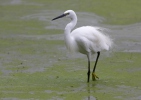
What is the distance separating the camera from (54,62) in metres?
11.5

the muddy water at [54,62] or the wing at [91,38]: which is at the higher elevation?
the wing at [91,38]

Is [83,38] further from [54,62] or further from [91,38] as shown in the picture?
[54,62]

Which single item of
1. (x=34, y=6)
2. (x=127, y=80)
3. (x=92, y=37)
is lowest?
(x=34, y=6)

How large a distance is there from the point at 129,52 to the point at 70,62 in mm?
1913

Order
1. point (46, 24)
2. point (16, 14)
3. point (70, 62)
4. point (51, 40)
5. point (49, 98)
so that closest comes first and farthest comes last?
1. point (49, 98)
2. point (70, 62)
3. point (51, 40)
4. point (46, 24)
5. point (16, 14)

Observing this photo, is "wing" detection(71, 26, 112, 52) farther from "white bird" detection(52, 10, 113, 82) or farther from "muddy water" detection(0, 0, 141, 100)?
"muddy water" detection(0, 0, 141, 100)

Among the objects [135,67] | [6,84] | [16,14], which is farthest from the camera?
[16,14]

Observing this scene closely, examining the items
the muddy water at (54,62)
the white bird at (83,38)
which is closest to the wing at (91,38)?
the white bird at (83,38)

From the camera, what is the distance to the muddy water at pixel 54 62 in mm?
8656

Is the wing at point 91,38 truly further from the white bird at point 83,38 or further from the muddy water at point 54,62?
the muddy water at point 54,62

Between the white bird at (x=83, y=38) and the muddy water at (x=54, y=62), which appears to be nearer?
the muddy water at (x=54, y=62)

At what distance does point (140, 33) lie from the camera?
589 inches

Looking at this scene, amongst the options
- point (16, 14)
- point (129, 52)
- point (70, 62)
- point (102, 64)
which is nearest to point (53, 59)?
point (70, 62)

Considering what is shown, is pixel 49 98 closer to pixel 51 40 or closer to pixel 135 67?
pixel 135 67
